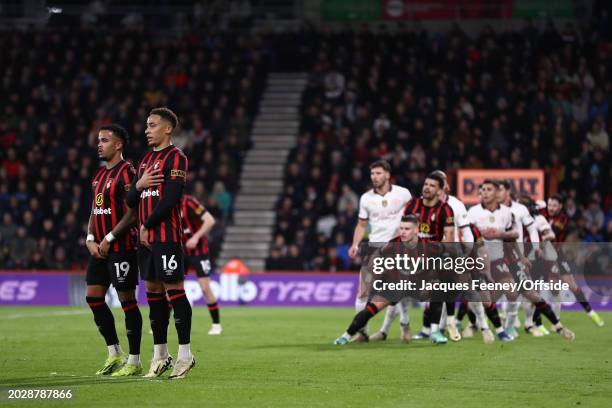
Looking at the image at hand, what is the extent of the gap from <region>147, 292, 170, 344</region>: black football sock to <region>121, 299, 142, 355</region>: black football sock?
0.35 metres

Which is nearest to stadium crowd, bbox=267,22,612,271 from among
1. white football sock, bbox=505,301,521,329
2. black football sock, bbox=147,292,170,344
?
white football sock, bbox=505,301,521,329

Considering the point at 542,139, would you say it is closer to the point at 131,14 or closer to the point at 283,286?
the point at 283,286

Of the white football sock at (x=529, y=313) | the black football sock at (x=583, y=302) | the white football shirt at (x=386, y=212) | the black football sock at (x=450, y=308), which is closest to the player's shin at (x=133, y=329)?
the white football shirt at (x=386, y=212)

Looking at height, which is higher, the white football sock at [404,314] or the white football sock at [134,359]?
the white football sock at [134,359]

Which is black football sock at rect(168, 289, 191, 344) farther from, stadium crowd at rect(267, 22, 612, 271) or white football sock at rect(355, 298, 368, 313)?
stadium crowd at rect(267, 22, 612, 271)

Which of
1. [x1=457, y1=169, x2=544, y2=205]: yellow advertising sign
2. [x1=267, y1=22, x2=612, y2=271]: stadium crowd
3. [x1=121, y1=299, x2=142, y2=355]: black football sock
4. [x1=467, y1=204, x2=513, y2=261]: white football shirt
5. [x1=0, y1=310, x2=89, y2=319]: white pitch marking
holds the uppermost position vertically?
[x1=267, y1=22, x2=612, y2=271]: stadium crowd

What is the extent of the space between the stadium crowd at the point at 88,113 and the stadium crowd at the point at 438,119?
1974 millimetres

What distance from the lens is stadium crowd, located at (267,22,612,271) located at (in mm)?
28219

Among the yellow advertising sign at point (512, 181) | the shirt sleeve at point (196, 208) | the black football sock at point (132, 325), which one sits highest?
the yellow advertising sign at point (512, 181)

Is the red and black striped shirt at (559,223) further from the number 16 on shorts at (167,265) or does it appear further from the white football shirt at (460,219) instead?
the number 16 on shorts at (167,265)

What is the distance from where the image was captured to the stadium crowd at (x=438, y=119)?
2822cm

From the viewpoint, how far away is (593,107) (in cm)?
3034

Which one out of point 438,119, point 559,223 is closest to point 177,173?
point 559,223

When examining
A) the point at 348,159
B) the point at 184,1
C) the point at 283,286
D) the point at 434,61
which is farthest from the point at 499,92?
the point at 184,1
